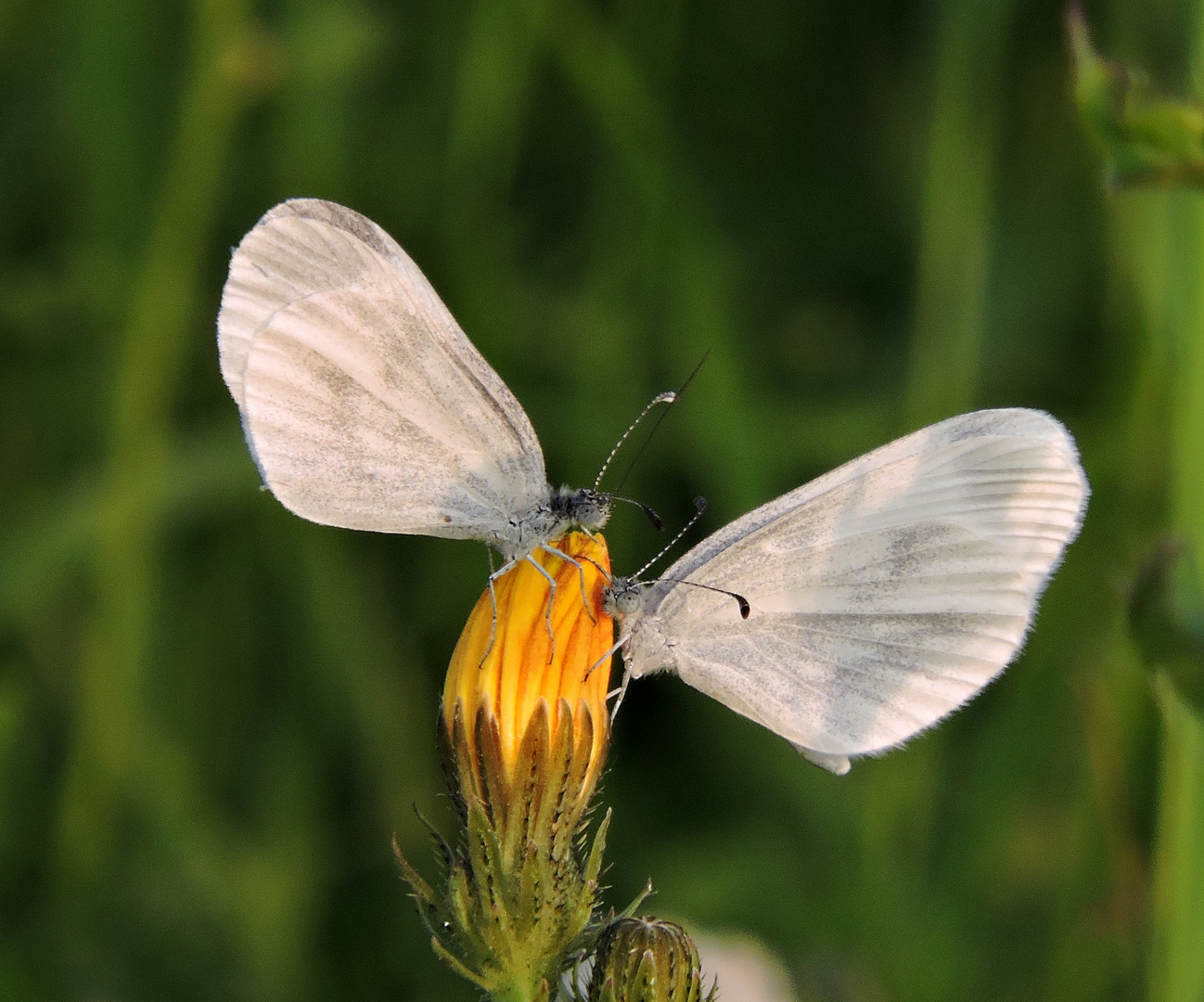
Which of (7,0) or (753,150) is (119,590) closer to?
(7,0)

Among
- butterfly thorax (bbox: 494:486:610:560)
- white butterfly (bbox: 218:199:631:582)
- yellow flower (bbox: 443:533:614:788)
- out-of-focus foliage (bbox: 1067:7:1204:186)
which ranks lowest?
yellow flower (bbox: 443:533:614:788)

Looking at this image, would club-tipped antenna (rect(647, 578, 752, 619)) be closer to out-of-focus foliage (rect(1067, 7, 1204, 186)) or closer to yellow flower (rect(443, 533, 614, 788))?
yellow flower (rect(443, 533, 614, 788))

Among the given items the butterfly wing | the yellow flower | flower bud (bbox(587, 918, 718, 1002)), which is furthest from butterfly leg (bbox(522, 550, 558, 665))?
flower bud (bbox(587, 918, 718, 1002))

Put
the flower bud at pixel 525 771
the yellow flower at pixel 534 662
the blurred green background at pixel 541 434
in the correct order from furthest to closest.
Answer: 1. the blurred green background at pixel 541 434
2. the yellow flower at pixel 534 662
3. the flower bud at pixel 525 771

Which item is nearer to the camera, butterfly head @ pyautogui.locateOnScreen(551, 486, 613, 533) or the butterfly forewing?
the butterfly forewing

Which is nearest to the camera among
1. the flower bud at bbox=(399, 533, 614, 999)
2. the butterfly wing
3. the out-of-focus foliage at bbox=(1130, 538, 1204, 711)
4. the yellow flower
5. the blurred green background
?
the out-of-focus foliage at bbox=(1130, 538, 1204, 711)

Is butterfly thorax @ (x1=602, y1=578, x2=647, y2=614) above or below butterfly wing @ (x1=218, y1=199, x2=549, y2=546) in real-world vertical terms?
below

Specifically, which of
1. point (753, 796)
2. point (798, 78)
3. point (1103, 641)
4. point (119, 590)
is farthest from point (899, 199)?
point (119, 590)

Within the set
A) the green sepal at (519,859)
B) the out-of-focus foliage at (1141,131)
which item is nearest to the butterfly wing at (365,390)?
the green sepal at (519,859)

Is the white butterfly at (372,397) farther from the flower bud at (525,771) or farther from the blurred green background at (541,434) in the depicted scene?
the blurred green background at (541,434)
